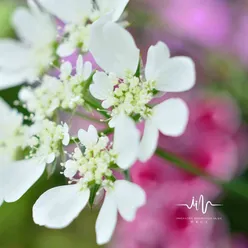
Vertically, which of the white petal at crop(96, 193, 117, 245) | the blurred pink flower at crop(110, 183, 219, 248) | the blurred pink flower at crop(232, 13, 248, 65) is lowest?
the blurred pink flower at crop(110, 183, 219, 248)

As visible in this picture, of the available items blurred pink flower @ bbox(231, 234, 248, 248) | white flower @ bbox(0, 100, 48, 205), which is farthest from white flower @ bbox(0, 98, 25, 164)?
blurred pink flower @ bbox(231, 234, 248, 248)

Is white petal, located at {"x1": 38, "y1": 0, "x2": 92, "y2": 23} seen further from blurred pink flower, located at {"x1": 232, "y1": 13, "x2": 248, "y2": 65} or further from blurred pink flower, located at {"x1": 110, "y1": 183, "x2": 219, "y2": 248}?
blurred pink flower, located at {"x1": 232, "y1": 13, "x2": 248, "y2": 65}

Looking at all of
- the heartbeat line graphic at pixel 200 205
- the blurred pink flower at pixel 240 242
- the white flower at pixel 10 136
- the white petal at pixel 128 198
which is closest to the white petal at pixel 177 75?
the white petal at pixel 128 198

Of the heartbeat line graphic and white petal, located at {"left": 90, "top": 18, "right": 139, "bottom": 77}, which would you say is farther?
the heartbeat line graphic

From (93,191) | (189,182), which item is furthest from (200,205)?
(93,191)

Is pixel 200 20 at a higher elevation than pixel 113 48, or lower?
lower

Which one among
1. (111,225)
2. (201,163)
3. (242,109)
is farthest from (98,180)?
(242,109)

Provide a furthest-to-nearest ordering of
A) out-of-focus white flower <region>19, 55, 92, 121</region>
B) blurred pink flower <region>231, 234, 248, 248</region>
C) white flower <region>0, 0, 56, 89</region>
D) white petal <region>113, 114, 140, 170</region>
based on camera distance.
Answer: blurred pink flower <region>231, 234, 248, 248</region> → white flower <region>0, 0, 56, 89</region> → out-of-focus white flower <region>19, 55, 92, 121</region> → white petal <region>113, 114, 140, 170</region>

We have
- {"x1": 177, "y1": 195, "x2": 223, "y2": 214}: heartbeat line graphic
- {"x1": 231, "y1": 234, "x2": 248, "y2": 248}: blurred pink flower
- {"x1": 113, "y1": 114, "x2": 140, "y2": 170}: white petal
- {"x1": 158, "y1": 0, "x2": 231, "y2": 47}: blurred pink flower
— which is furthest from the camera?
{"x1": 158, "y1": 0, "x2": 231, "y2": 47}: blurred pink flower

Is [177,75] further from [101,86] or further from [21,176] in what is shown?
[21,176]
